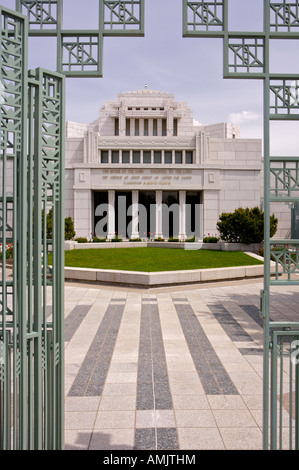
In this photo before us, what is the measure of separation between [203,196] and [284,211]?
835 centimetres

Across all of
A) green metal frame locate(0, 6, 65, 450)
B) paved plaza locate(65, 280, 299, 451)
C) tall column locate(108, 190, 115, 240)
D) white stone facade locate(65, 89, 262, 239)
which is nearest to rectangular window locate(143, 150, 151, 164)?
white stone facade locate(65, 89, 262, 239)

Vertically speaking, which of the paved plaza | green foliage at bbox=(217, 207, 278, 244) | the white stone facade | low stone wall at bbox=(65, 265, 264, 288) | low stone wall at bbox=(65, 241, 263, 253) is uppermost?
the white stone facade

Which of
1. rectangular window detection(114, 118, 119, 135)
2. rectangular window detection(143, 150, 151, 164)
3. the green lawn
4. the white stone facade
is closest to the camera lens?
the green lawn

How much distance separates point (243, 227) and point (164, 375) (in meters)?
20.1

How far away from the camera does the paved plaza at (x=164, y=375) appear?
409 cm

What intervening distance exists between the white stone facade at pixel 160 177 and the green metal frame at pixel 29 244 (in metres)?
29.8

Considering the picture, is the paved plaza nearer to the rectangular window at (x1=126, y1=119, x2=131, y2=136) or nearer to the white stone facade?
the white stone facade

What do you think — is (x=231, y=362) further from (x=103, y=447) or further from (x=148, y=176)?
(x=148, y=176)

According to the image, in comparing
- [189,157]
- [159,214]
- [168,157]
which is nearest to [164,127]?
[168,157]

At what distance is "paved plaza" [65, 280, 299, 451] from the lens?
409 centimetres

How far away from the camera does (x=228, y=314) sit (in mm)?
9969

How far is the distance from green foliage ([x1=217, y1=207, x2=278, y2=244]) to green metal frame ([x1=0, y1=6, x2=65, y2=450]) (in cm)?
2232

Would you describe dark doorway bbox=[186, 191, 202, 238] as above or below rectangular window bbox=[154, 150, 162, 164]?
below
